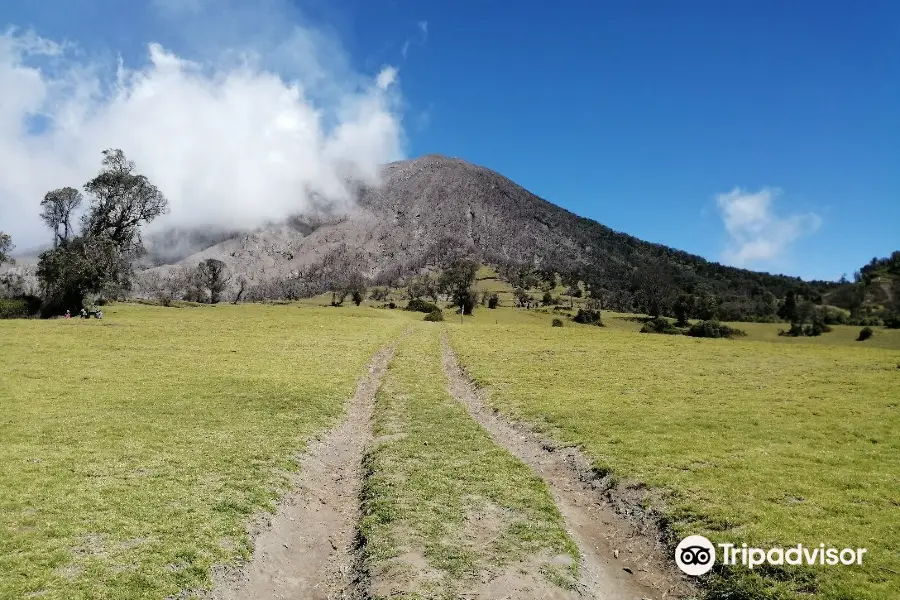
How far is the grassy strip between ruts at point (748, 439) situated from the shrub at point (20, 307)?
67984 mm

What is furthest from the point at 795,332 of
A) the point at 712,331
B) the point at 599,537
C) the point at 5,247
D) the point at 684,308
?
the point at 5,247

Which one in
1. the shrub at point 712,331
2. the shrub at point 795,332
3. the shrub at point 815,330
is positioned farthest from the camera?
the shrub at point 795,332

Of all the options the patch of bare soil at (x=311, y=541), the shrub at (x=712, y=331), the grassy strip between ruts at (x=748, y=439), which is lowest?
the patch of bare soil at (x=311, y=541)

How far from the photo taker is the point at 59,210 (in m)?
84.2

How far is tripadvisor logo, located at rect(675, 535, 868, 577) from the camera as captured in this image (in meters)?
12.1

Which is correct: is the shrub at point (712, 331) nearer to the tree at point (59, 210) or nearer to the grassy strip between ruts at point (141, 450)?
the grassy strip between ruts at point (141, 450)

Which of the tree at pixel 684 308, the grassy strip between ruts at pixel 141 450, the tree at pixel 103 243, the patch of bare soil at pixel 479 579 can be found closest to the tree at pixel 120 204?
the tree at pixel 103 243

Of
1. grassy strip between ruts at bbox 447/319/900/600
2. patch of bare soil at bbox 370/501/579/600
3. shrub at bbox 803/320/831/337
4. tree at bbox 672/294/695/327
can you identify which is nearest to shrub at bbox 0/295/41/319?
grassy strip between ruts at bbox 447/319/900/600

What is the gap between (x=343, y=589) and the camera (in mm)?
12000

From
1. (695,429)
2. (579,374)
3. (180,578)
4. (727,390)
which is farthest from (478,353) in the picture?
(180,578)

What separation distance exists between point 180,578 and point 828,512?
18.2 meters

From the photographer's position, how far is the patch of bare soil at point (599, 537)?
12008 mm

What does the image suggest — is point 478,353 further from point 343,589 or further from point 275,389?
point 343,589

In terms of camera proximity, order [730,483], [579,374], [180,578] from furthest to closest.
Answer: [579,374] → [730,483] → [180,578]
